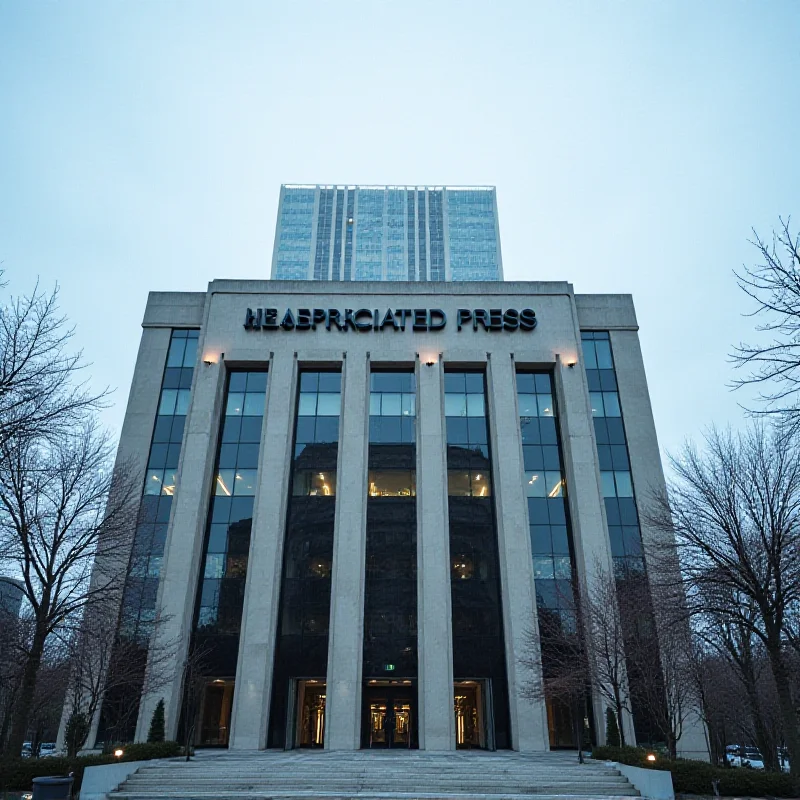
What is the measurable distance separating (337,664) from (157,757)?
986 cm

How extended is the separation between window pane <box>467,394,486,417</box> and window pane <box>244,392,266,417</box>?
1349cm

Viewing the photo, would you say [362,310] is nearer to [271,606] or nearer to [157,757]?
[271,606]

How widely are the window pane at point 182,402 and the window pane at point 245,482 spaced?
216 inches

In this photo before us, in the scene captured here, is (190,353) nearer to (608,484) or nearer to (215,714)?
(215,714)

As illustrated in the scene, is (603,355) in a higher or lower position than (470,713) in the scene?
higher

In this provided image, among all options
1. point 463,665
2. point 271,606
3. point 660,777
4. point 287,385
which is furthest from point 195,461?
point 660,777

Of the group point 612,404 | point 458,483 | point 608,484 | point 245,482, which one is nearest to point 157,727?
point 245,482

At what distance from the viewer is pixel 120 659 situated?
25453mm

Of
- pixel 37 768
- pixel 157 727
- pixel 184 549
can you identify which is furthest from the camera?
pixel 184 549

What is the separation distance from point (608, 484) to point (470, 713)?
1552 cm

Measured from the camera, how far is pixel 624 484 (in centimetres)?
3638

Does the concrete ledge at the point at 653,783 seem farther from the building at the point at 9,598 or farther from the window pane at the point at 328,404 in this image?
the window pane at the point at 328,404

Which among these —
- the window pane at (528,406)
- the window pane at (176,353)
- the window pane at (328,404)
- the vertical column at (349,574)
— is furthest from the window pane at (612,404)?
the window pane at (176,353)

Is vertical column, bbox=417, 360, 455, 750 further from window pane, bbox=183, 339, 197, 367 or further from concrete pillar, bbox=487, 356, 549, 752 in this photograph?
window pane, bbox=183, 339, 197, 367
